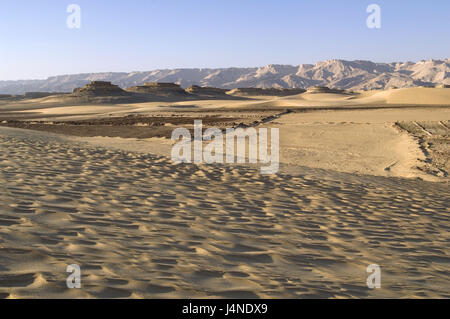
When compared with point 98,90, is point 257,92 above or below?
above

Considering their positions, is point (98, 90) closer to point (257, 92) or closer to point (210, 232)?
point (257, 92)

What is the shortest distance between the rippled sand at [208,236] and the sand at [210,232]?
0.05 feet

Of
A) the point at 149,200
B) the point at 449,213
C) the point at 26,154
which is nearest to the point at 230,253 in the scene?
the point at 149,200

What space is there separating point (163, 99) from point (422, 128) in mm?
59813

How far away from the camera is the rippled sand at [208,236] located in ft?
9.71

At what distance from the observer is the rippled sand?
9.71 ft

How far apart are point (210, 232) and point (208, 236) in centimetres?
16

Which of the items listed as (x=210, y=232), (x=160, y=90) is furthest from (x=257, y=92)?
(x=210, y=232)

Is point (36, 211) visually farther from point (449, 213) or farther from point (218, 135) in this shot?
point (218, 135)

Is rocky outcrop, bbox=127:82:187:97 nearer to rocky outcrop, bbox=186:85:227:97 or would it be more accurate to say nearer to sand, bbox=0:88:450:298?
rocky outcrop, bbox=186:85:227:97

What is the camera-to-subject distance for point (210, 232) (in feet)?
14.5

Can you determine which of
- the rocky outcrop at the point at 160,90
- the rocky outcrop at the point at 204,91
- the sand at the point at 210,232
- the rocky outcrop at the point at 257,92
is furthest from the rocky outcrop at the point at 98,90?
the sand at the point at 210,232

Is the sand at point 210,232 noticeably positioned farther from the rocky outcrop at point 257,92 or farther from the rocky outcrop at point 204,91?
the rocky outcrop at point 257,92

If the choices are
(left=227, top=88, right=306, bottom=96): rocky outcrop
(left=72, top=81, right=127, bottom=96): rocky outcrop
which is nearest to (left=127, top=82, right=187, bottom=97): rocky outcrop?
(left=72, top=81, right=127, bottom=96): rocky outcrop
